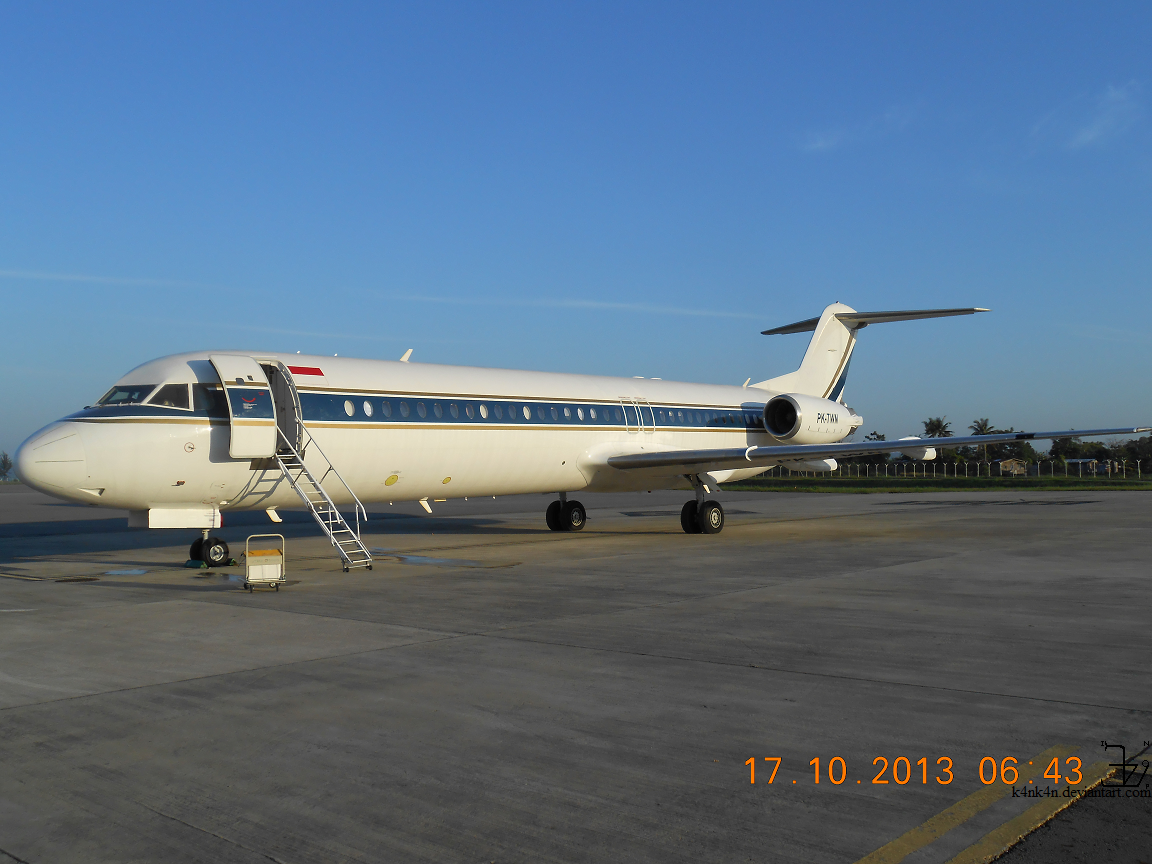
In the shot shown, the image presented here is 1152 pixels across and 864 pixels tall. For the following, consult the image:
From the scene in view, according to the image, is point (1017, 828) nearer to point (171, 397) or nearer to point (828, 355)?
point (171, 397)

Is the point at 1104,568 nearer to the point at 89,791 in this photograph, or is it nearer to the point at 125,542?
the point at 89,791

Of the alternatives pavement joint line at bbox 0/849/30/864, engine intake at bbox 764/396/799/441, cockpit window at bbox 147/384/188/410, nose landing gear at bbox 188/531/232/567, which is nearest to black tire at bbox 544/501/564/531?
engine intake at bbox 764/396/799/441

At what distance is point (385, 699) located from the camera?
5902mm

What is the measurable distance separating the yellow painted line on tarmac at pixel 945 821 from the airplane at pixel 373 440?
9862 millimetres

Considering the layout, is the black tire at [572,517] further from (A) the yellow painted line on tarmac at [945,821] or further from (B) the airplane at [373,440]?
(A) the yellow painted line on tarmac at [945,821]

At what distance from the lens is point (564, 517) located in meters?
21.2

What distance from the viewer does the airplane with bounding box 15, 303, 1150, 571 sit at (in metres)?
12.6

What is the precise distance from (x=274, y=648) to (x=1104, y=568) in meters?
11.3

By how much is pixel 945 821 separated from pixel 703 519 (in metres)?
15.9

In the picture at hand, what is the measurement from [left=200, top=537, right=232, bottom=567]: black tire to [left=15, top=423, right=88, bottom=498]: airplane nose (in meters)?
2.22

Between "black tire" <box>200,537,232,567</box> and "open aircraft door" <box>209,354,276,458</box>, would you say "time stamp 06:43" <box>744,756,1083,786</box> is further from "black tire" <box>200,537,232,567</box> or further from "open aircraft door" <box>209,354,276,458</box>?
"black tire" <box>200,537,232,567</box>

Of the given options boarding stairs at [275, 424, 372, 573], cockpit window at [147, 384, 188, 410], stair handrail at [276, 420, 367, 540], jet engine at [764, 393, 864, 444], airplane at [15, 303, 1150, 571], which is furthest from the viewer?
jet engine at [764, 393, 864, 444]

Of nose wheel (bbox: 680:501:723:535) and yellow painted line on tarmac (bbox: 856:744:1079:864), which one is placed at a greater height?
nose wheel (bbox: 680:501:723:535)

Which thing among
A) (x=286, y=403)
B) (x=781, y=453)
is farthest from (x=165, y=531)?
(x=781, y=453)
